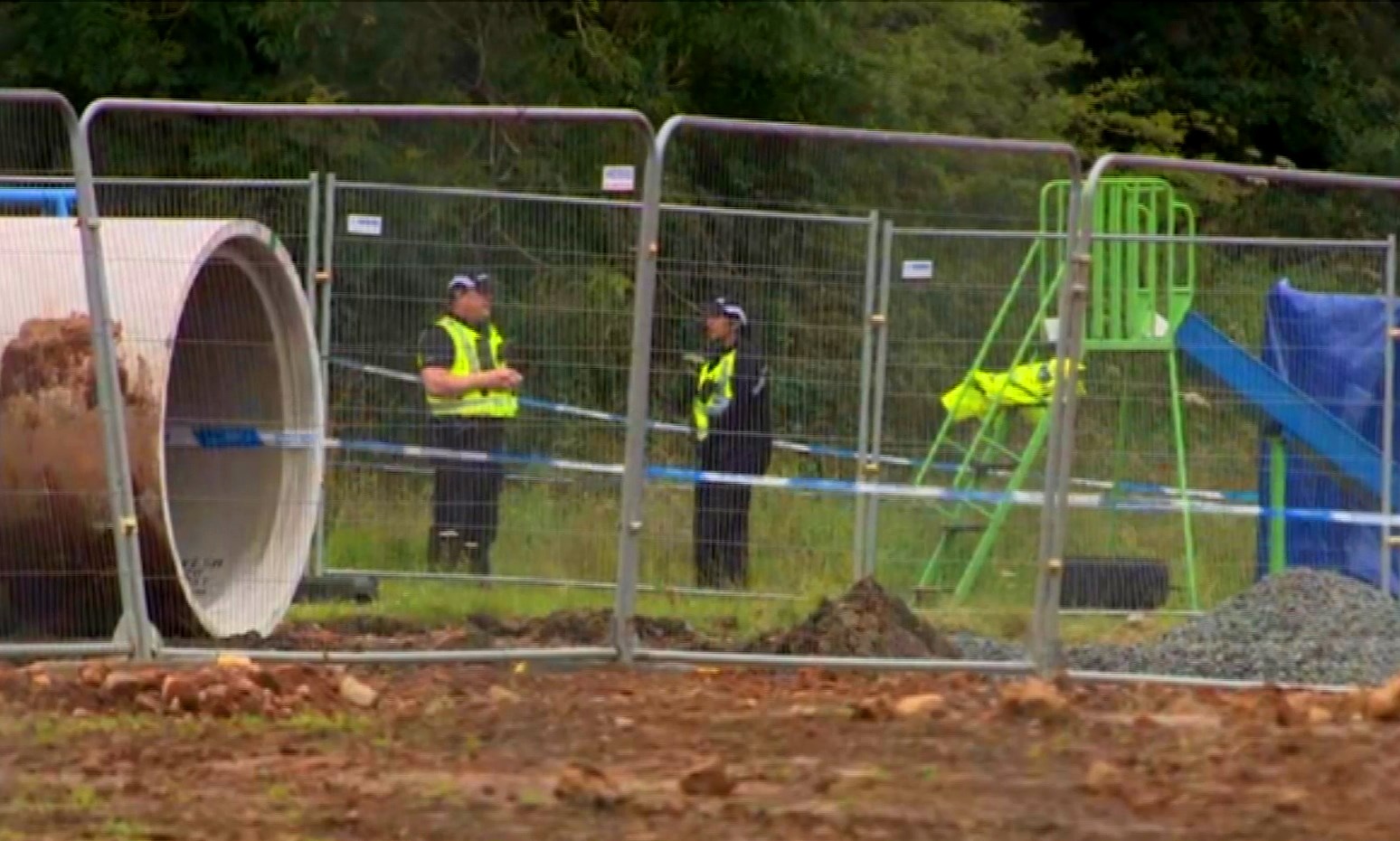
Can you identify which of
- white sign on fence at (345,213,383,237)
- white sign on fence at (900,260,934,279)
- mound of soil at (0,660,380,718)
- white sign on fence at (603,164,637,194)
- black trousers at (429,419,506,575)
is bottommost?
mound of soil at (0,660,380,718)

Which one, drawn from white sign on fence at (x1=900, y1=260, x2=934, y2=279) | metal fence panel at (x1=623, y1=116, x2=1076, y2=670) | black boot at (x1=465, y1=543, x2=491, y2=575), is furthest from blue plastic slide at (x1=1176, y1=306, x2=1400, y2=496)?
black boot at (x1=465, y1=543, x2=491, y2=575)

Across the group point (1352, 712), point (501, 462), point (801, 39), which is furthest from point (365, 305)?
point (801, 39)

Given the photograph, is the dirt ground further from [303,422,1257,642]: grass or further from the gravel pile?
the gravel pile

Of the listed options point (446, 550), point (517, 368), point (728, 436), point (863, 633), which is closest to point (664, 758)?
point (863, 633)

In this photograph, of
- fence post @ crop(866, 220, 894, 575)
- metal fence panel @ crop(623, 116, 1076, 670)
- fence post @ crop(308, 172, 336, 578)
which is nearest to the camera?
Result: metal fence panel @ crop(623, 116, 1076, 670)

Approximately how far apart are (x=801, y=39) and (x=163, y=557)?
656 inches

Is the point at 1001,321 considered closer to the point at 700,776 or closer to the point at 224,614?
the point at 224,614

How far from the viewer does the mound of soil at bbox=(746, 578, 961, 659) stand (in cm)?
1218

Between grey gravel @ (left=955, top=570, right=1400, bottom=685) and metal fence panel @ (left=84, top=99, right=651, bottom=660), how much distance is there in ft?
7.12

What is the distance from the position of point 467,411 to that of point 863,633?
2.29 metres

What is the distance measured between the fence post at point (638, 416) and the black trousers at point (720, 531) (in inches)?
21.5

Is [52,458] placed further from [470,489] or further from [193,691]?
[193,691]

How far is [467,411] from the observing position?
13367 millimetres

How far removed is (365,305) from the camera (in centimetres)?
1435
